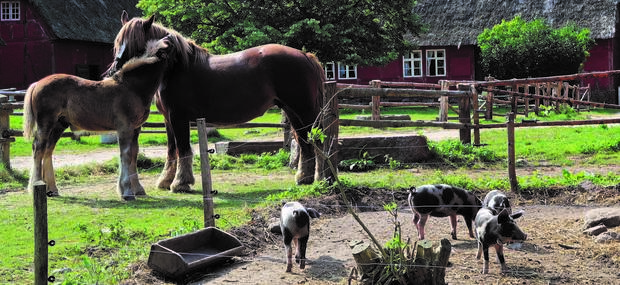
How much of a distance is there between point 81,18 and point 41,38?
7.12 ft

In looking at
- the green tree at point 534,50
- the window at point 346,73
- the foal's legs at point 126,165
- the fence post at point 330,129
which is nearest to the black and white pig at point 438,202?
the fence post at point 330,129

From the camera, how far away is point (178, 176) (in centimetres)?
1010

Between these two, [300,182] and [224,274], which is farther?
[300,182]

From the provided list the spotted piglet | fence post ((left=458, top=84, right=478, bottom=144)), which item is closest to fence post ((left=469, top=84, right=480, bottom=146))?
fence post ((left=458, top=84, right=478, bottom=144))

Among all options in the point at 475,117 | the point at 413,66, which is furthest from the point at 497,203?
the point at 413,66

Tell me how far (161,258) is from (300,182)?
457 cm

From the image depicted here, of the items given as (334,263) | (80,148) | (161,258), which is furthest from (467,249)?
(80,148)

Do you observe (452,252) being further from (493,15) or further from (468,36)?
(493,15)

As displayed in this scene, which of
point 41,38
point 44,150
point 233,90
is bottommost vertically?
point 44,150

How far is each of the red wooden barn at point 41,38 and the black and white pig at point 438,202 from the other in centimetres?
2980

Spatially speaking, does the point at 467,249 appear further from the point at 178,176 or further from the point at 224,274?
the point at 178,176

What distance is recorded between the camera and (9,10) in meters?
34.6

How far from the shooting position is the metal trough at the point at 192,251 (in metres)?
5.92

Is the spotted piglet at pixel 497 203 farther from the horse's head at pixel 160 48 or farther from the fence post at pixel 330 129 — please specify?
the horse's head at pixel 160 48
